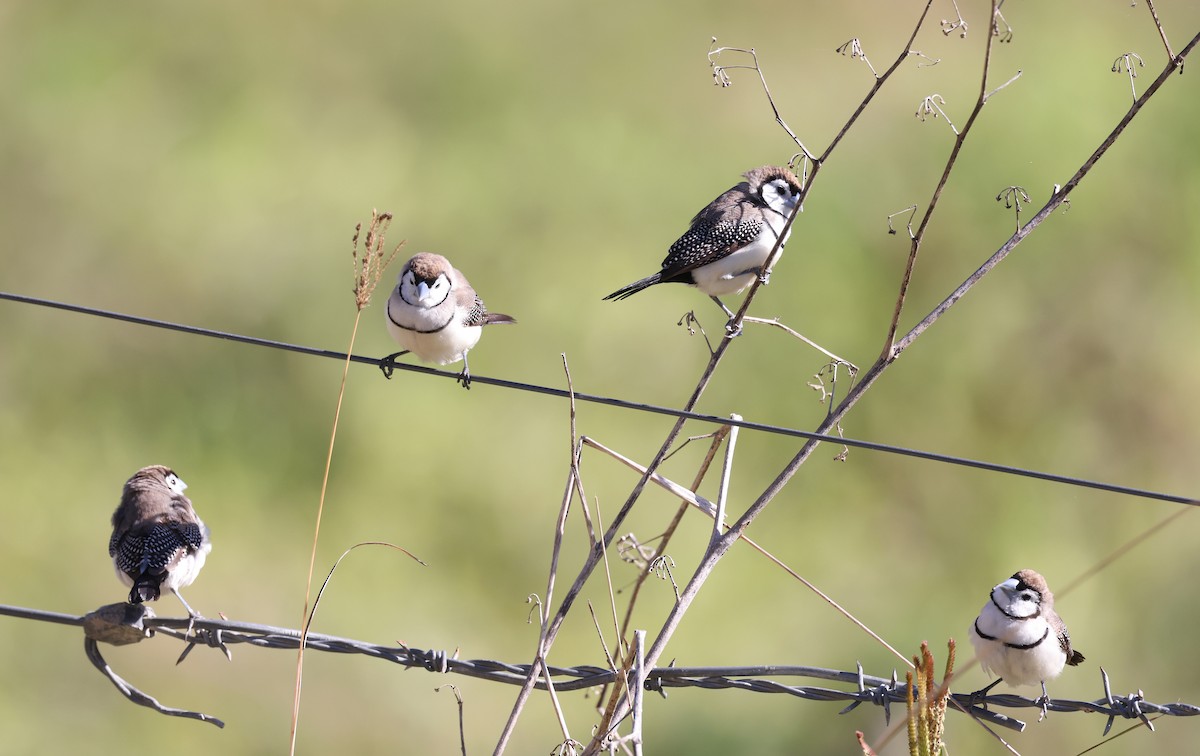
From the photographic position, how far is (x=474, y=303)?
537cm

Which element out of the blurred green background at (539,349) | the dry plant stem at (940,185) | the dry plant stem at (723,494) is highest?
the blurred green background at (539,349)

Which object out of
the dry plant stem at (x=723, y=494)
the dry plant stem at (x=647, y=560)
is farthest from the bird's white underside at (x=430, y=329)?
the dry plant stem at (x=723, y=494)

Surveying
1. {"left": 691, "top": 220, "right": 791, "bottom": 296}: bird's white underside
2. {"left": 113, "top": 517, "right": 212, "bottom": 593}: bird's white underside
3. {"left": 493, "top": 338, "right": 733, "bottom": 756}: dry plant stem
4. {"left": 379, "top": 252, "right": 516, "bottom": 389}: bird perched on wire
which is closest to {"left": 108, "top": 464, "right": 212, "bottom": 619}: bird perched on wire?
{"left": 113, "top": 517, "right": 212, "bottom": 593}: bird's white underside

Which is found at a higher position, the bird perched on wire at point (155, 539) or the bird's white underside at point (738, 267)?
the bird's white underside at point (738, 267)

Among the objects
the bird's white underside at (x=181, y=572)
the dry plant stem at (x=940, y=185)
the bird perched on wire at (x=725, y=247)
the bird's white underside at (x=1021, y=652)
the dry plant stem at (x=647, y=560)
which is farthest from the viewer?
the bird perched on wire at (x=725, y=247)

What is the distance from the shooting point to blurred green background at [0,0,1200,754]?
8.79 m

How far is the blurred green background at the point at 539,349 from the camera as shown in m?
8.79

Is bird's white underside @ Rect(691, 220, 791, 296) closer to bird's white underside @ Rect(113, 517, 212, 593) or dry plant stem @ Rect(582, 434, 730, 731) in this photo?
dry plant stem @ Rect(582, 434, 730, 731)

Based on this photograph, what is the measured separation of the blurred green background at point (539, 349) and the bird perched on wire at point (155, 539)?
262cm

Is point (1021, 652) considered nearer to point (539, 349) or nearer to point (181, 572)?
point (181, 572)

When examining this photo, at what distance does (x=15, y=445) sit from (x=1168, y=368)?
993cm

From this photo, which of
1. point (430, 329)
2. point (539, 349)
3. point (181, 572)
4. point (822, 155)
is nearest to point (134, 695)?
point (181, 572)

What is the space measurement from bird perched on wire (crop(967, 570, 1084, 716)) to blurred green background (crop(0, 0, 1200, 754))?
3.56 meters

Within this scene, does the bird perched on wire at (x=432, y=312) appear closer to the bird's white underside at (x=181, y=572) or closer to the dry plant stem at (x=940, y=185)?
the bird's white underside at (x=181, y=572)
